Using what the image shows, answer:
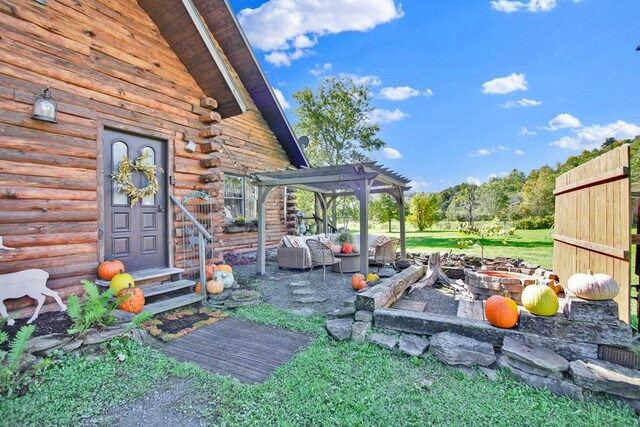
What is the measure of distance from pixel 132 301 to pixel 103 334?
656 millimetres

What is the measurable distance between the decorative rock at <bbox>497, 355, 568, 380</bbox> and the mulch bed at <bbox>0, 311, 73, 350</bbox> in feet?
14.5

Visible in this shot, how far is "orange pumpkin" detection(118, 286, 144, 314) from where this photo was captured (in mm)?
3553

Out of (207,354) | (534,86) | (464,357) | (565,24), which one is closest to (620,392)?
(464,357)

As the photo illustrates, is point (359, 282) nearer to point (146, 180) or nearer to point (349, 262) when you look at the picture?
point (349, 262)

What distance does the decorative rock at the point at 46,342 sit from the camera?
257 cm

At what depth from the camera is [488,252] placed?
33.6 feet

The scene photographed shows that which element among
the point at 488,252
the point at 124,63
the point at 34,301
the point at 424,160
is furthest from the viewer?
the point at 424,160

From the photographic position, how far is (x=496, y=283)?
13.9 feet

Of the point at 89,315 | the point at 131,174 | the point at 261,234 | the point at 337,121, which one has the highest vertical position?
the point at 337,121

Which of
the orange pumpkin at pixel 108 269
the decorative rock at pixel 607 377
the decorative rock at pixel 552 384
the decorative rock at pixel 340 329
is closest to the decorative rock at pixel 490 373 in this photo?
the decorative rock at pixel 552 384

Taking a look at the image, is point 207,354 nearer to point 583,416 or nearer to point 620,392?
point 583,416

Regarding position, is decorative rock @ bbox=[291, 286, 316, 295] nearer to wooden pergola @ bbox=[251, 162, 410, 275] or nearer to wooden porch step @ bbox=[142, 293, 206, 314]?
wooden pergola @ bbox=[251, 162, 410, 275]

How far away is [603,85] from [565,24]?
8.07m

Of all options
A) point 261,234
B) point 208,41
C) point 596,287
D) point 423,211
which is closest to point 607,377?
point 596,287
